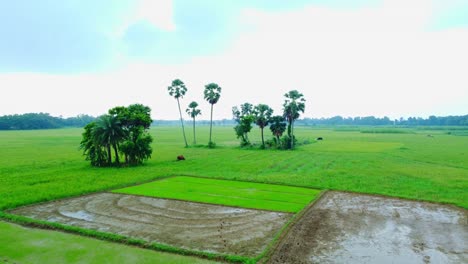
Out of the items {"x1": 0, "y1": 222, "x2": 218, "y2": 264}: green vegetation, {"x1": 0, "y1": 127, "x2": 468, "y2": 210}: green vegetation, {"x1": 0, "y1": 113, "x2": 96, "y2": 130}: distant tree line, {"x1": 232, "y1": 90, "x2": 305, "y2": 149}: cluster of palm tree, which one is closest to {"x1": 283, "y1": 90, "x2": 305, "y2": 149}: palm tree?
{"x1": 232, "y1": 90, "x2": 305, "y2": 149}: cluster of palm tree

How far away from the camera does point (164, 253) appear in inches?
422

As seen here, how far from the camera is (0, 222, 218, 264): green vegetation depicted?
402 inches

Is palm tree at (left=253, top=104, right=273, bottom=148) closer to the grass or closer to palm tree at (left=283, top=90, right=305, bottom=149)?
palm tree at (left=283, top=90, right=305, bottom=149)

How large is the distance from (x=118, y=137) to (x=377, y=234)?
87.1 ft

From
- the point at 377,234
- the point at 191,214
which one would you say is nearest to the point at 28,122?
the point at 191,214

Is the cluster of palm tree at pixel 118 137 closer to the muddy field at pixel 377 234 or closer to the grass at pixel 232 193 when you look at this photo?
the grass at pixel 232 193

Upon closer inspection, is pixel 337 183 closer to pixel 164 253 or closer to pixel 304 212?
pixel 304 212

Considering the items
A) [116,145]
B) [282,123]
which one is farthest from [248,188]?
[282,123]

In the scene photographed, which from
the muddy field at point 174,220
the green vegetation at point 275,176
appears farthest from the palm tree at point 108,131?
the muddy field at point 174,220

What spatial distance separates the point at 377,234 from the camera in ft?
41.9

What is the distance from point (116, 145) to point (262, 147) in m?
27.9

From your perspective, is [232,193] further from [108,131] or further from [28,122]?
[28,122]

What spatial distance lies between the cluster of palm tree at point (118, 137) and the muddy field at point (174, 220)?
14080mm

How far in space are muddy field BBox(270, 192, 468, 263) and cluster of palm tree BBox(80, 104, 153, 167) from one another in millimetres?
21686
